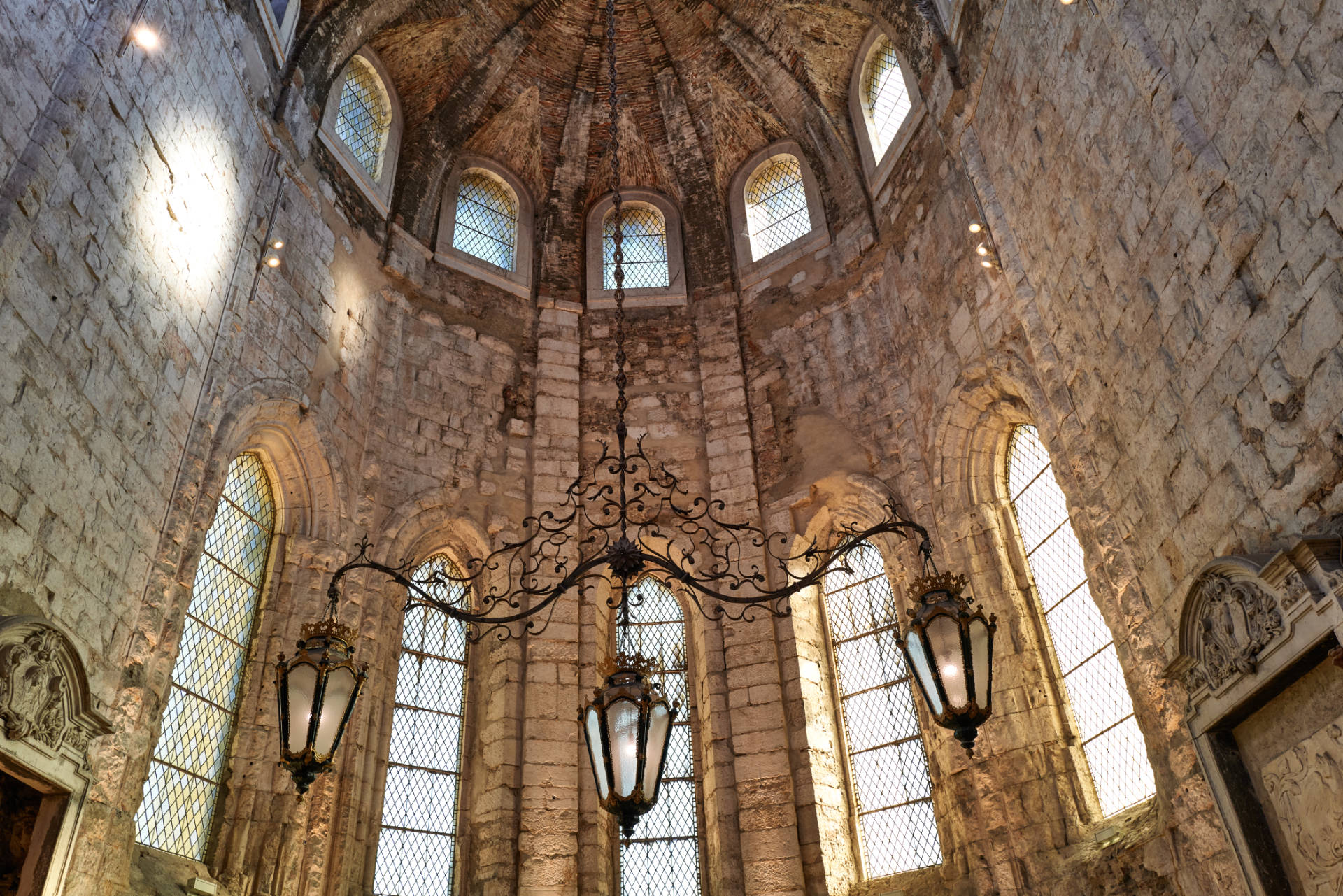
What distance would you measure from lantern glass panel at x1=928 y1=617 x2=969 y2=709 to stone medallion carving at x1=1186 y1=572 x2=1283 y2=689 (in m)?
1.54

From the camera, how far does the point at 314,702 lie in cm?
425

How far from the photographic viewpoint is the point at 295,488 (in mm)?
8016

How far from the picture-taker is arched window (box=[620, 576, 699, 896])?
7703mm

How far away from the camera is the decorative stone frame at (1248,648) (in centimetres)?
425

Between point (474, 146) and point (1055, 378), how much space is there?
23.0ft

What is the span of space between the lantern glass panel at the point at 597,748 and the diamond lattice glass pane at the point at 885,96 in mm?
7091

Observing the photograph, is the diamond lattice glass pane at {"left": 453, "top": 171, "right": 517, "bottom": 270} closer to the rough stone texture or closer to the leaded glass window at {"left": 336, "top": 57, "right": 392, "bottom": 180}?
the rough stone texture

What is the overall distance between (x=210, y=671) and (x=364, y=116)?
585 cm

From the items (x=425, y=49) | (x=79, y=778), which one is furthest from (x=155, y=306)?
(x=425, y=49)

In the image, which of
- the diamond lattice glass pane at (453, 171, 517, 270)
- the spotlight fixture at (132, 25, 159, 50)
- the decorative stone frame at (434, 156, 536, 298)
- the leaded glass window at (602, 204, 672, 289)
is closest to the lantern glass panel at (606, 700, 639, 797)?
the spotlight fixture at (132, 25, 159, 50)

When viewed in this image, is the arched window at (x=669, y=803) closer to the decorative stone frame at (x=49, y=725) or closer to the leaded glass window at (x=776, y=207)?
the decorative stone frame at (x=49, y=725)

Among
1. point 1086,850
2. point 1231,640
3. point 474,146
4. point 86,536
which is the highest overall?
point 474,146

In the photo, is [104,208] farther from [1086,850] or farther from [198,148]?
[1086,850]

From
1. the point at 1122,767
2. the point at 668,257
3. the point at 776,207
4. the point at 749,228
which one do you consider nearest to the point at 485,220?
the point at 668,257
